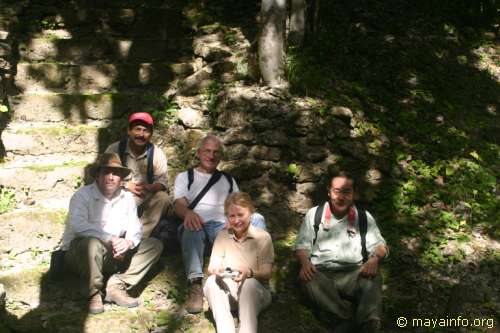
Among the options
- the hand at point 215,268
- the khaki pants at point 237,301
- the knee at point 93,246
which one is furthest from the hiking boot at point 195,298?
the knee at point 93,246

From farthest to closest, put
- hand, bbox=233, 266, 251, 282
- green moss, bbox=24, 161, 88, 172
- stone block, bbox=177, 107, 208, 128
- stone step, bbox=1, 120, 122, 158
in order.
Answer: stone block, bbox=177, 107, 208, 128, stone step, bbox=1, 120, 122, 158, green moss, bbox=24, 161, 88, 172, hand, bbox=233, 266, 251, 282

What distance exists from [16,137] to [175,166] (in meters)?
1.94

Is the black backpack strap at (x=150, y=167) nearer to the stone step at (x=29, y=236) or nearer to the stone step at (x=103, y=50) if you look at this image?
the stone step at (x=29, y=236)

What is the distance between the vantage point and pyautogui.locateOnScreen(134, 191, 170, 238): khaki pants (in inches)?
196

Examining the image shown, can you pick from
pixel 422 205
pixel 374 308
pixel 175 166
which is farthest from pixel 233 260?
pixel 422 205

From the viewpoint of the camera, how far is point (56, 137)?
649 cm

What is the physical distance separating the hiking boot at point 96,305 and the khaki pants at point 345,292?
5.62 ft

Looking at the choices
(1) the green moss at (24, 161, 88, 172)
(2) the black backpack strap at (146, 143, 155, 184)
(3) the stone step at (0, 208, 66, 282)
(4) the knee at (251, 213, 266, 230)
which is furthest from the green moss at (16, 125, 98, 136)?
(4) the knee at (251, 213, 266, 230)

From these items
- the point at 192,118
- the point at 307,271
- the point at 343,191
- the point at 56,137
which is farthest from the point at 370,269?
the point at 56,137

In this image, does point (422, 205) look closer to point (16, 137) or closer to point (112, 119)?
point (112, 119)

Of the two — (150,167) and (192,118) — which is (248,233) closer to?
(150,167)

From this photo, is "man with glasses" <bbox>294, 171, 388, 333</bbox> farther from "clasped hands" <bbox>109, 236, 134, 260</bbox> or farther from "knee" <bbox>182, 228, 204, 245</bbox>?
"clasped hands" <bbox>109, 236, 134, 260</bbox>

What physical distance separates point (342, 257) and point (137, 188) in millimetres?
2026

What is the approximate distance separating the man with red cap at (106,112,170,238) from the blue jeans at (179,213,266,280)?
331mm
